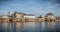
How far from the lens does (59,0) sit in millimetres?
3896

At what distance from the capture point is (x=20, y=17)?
481 cm

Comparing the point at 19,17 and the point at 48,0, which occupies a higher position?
the point at 48,0

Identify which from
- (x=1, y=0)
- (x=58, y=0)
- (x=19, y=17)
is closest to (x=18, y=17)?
(x=19, y=17)

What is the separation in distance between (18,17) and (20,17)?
0.17 m

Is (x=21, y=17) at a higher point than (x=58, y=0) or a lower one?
lower

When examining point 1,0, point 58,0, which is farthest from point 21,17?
point 58,0

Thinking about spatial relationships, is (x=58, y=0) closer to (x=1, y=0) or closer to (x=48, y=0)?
(x=48, y=0)

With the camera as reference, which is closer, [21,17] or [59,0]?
[59,0]

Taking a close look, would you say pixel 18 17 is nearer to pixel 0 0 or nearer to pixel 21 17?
pixel 21 17

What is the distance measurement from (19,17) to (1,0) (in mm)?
1230

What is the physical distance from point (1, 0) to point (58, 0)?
1554 millimetres

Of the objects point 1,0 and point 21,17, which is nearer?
point 1,0

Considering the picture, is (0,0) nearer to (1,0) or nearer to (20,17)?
(1,0)

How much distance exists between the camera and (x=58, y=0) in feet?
12.7
